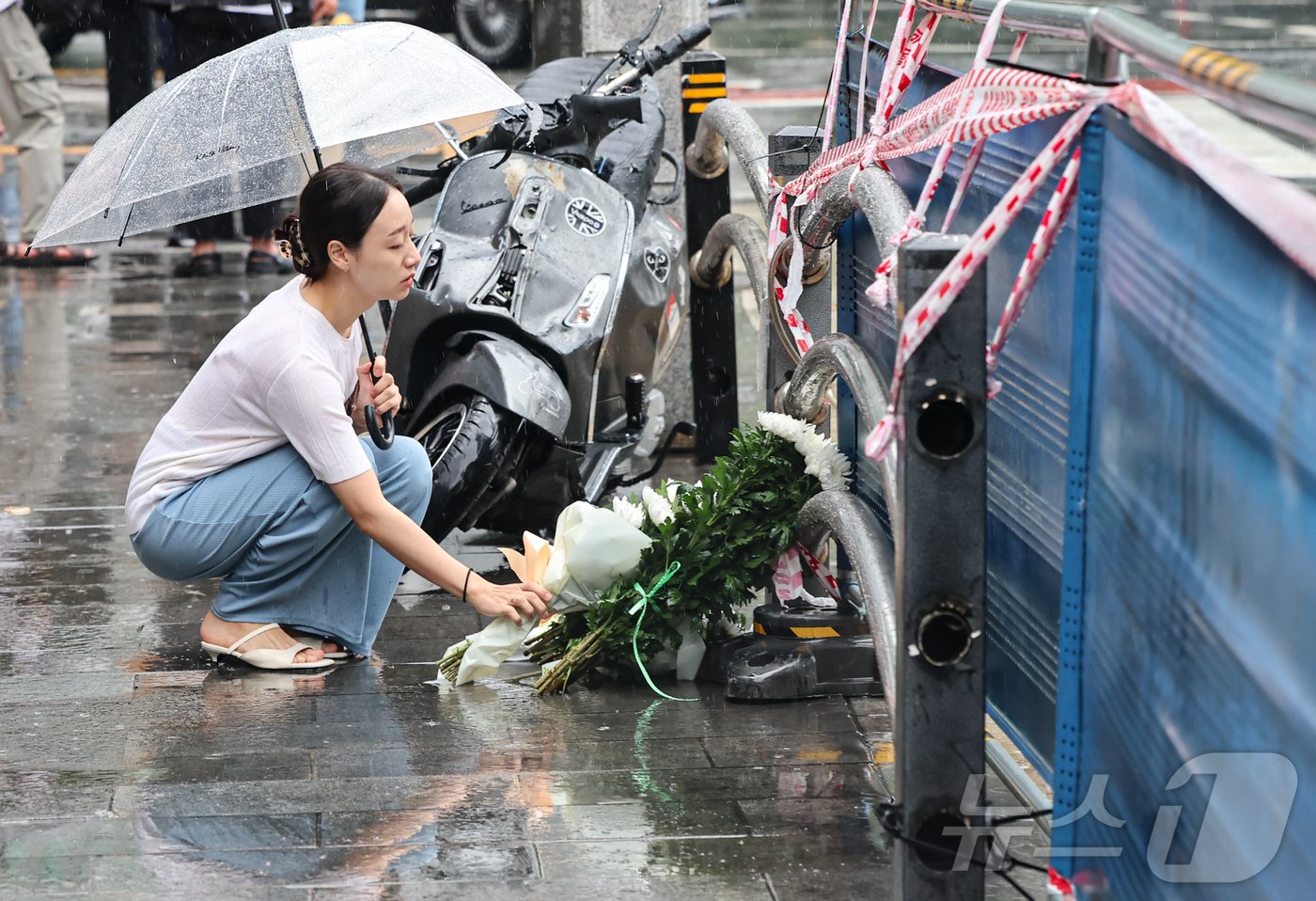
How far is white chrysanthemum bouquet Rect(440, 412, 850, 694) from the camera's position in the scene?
4262 millimetres

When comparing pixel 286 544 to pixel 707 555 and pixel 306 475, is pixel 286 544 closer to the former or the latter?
pixel 306 475

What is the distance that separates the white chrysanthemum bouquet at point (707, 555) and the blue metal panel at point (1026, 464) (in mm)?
905

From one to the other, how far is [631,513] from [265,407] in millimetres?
933

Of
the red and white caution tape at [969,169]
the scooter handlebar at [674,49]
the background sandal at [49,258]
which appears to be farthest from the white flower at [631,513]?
the background sandal at [49,258]

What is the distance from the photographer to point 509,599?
429 centimetres

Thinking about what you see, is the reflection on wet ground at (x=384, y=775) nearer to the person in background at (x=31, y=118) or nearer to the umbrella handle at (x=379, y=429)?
the umbrella handle at (x=379, y=429)

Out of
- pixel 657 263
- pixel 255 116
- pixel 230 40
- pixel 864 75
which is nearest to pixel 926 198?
pixel 864 75

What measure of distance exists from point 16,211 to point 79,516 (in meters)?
6.35

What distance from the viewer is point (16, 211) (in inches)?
459

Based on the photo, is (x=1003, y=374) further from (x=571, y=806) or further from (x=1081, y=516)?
(x=571, y=806)

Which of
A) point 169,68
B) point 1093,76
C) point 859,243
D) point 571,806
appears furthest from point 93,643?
point 169,68

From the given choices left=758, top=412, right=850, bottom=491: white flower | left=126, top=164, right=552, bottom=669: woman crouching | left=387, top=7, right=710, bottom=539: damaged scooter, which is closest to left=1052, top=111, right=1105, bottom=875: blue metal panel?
left=758, top=412, right=850, bottom=491: white flower

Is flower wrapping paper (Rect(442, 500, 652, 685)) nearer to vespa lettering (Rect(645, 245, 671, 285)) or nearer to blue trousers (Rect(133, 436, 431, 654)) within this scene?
blue trousers (Rect(133, 436, 431, 654))

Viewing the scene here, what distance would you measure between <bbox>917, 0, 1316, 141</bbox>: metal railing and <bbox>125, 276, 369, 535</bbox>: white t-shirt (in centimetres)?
181
